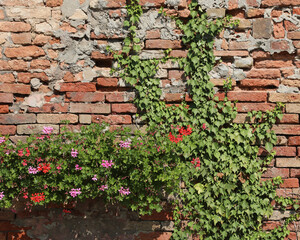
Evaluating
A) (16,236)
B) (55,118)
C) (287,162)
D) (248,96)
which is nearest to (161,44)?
(248,96)

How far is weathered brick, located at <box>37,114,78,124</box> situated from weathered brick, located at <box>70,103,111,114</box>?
6cm

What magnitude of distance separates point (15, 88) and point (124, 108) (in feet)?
3.21

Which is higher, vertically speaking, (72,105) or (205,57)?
(205,57)

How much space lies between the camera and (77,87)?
3139 mm

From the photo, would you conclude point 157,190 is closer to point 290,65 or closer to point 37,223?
point 37,223

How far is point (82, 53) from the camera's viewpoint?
3135mm

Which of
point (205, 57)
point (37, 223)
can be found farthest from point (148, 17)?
point (37, 223)

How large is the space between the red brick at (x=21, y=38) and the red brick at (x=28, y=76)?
0.92 ft

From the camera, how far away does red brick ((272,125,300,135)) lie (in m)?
3.13

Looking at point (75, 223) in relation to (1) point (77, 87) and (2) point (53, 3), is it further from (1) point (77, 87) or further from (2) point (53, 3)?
(2) point (53, 3)

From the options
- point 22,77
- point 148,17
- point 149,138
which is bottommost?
point 149,138

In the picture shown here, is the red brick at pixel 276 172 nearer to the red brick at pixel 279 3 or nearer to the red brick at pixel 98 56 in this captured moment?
the red brick at pixel 279 3

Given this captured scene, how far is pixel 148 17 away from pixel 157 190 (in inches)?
59.5

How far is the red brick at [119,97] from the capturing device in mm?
3137
